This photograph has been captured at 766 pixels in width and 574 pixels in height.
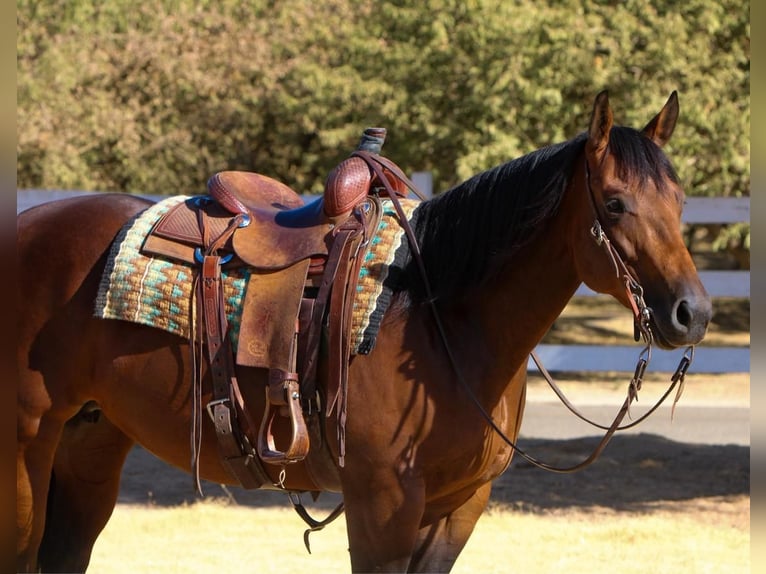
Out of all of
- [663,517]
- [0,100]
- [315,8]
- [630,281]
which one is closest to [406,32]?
[315,8]

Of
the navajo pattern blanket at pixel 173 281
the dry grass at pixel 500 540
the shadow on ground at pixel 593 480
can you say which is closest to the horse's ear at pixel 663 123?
the navajo pattern blanket at pixel 173 281

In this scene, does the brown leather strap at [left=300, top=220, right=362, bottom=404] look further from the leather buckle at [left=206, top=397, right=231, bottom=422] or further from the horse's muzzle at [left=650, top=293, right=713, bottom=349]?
the horse's muzzle at [left=650, top=293, right=713, bottom=349]

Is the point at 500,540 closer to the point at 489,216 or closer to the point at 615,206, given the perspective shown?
the point at 489,216

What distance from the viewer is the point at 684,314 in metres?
2.40

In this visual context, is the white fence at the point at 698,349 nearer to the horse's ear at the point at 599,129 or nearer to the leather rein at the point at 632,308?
the leather rein at the point at 632,308

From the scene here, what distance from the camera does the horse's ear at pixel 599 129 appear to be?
2533mm

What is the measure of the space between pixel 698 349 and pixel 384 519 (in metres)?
4.83

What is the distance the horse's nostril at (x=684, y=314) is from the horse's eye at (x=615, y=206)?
0.95 feet

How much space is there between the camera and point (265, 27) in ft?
39.8

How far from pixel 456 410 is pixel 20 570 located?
155 cm

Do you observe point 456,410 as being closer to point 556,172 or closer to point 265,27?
point 556,172

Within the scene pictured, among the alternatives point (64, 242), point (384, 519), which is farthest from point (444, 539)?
point (64, 242)

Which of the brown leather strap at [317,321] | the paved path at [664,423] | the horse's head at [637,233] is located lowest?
the paved path at [664,423]

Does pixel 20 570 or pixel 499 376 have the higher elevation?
pixel 499 376
